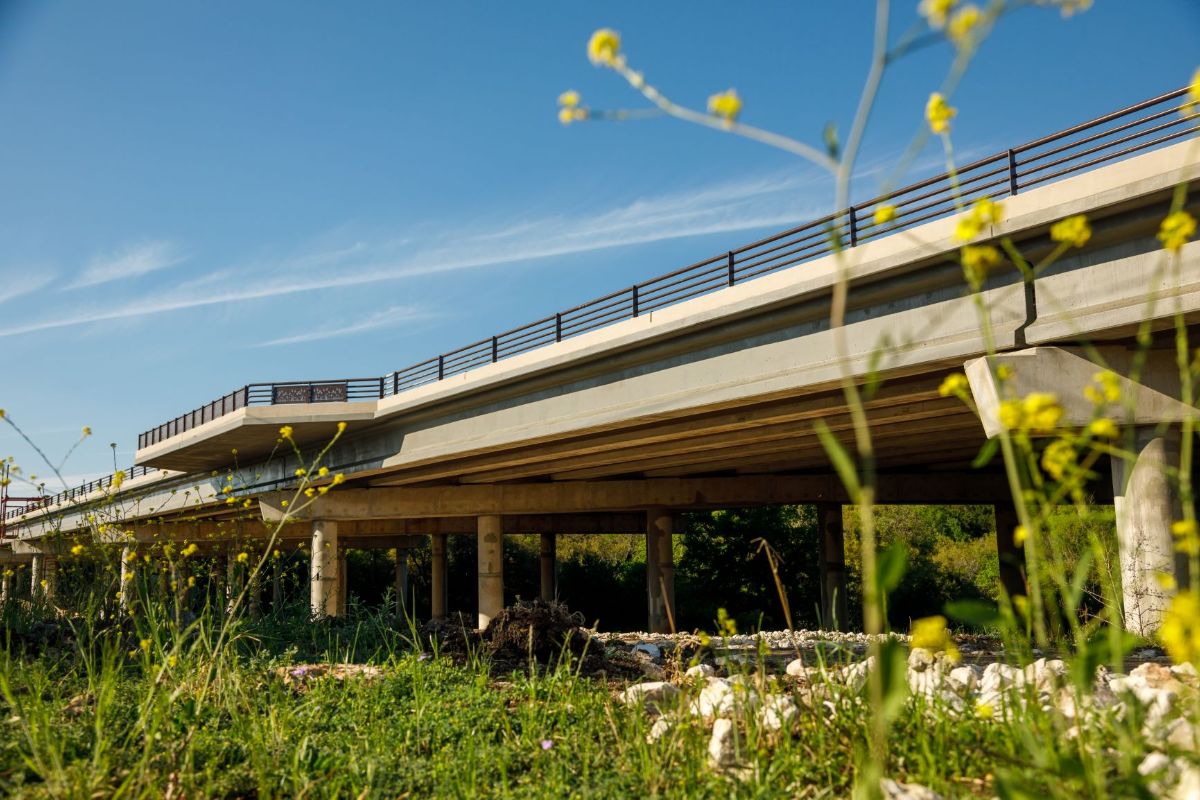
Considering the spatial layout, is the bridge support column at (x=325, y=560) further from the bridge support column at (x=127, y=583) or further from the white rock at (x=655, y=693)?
the white rock at (x=655, y=693)

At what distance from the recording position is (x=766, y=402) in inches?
784

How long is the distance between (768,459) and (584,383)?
9.70 m

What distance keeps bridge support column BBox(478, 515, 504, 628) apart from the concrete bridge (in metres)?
0.09

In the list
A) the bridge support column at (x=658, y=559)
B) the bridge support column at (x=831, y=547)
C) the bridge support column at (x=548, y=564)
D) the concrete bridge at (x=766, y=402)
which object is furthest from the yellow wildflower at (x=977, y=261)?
the bridge support column at (x=548, y=564)

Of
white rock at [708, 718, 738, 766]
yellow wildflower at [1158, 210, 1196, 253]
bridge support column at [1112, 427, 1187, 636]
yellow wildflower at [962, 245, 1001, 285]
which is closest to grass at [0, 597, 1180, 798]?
white rock at [708, 718, 738, 766]

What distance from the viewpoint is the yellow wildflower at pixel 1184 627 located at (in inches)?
84.1

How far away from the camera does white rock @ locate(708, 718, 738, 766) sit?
16.5ft

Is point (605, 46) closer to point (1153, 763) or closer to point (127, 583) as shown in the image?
point (1153, 763)

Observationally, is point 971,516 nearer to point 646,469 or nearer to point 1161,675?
point 646,469

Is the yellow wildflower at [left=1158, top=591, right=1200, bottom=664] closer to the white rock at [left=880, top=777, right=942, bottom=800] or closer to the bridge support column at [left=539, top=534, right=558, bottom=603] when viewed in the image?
the white rock at [left=880, top=777, right=942, bottom=800]

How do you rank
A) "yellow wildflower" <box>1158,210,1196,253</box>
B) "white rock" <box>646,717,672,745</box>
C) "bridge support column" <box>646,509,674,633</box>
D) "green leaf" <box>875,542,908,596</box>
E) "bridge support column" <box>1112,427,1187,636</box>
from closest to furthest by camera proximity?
"green leaf" <box>875,542,908,596</box> < "yellow wildflower" <box>1158,210,1196,253</box> < "white rock" <box>646,717,672,745</box> < "bridge support column" <box>1112,427,1187,636</box> < "bridge support column" <box>646,509,674,633</box>

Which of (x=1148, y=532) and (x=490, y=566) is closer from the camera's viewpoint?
(x=1148, y=532)

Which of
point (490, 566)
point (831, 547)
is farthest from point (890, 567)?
point (831, 547)

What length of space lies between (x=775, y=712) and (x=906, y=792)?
1.19 metres
